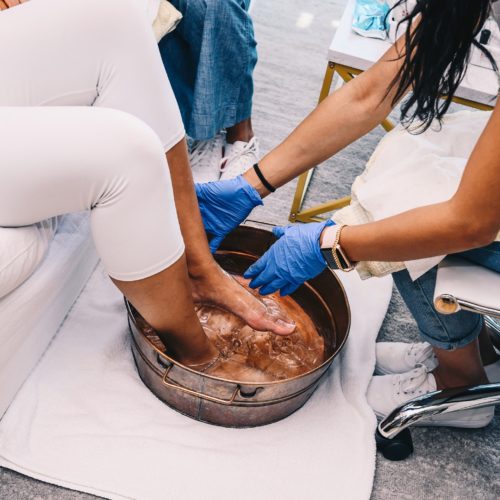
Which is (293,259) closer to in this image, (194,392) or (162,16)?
(194,392)

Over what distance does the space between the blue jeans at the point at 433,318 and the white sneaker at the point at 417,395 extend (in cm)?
14

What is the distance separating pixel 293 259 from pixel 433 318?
0.29m

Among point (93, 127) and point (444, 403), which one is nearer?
point (93, 127)

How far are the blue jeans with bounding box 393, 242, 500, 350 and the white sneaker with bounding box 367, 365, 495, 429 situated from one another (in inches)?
5.7

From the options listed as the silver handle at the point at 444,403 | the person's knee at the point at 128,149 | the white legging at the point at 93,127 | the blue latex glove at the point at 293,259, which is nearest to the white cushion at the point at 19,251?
the white legging at the point at 93,127

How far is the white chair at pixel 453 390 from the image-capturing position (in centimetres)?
74

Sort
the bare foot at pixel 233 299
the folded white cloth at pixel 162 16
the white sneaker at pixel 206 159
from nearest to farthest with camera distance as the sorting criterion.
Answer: the bare foot at pixel 233 299 < the folded white cloth at pixel 162 16 < the white sneaker at pixel 206 159

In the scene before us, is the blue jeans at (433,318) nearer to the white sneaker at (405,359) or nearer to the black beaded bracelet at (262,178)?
the white sneaker at (405,359)

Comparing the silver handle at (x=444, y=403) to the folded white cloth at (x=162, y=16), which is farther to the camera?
the folded white cloth at (x=162, y=16)

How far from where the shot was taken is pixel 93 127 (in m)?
0.75

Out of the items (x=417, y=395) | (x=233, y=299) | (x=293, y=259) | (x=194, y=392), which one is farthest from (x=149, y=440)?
(x=417, y=395)

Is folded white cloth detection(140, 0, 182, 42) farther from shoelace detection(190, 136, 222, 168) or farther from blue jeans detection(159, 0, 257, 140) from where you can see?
shoelace detection(190, 136, 222, 168)

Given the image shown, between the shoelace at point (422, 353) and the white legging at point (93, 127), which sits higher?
the white legging at point (93, 127)

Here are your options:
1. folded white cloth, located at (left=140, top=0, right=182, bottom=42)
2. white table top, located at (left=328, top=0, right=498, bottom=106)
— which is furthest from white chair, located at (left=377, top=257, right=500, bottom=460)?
folded white cloth, located at (left=140, top=0, right=182, bottom=42)
